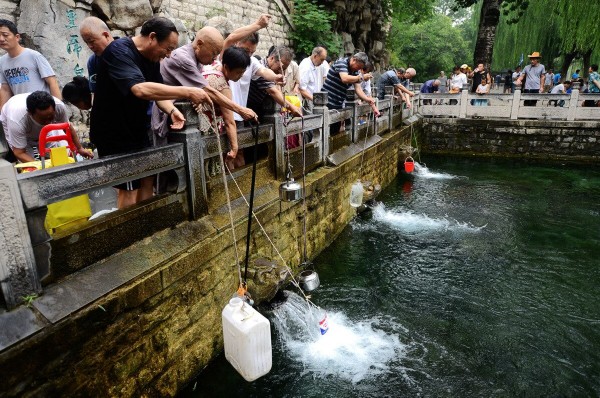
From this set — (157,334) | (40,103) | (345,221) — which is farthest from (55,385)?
(345,221)

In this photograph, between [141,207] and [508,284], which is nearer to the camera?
[141,207]

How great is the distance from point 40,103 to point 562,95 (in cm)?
1530

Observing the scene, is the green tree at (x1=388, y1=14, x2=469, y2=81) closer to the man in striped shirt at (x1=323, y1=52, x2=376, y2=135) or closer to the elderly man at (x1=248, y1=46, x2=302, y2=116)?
the man in striped shirt at (x1=323, y1=52, x2=376, y2=135)

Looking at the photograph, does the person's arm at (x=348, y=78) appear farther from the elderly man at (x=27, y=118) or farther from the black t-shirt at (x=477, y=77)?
the black t-shirt at (x=477, y=77)

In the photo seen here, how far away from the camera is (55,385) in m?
2.61

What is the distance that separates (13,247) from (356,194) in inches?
238

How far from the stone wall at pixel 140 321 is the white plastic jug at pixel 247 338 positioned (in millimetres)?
707

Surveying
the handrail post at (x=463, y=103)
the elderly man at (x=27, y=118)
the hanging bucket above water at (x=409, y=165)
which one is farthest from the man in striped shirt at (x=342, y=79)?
the handrail post at (x=463, y=103)

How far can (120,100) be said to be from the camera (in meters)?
3.41

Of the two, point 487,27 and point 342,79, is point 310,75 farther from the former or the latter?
point 487,27

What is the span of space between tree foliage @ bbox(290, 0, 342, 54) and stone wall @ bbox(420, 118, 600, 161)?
5.05 m

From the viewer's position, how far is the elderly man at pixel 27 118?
3898 mm

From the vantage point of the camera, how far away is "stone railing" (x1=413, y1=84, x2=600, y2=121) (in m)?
13.7

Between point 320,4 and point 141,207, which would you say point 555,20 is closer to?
point 320,4
